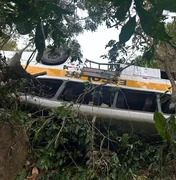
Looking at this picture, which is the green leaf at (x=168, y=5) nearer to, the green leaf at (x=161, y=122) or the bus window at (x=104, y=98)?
the green leaf at (x=161, y=122)

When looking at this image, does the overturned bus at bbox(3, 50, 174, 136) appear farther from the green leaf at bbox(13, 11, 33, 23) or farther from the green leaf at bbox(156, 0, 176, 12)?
the green leaf at bbox(156, 0, 176, 12)

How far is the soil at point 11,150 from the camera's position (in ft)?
10.8

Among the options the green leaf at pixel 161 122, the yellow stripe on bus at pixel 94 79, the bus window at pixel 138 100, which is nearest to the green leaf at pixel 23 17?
the green leaf at pixel 161 122

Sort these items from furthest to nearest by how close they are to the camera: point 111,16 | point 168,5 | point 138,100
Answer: point 138,100 → point 111,16 → point 168,5

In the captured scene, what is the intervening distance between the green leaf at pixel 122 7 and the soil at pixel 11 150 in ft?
7.91

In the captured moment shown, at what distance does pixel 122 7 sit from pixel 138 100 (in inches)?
164

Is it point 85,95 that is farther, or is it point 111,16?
point 85,95

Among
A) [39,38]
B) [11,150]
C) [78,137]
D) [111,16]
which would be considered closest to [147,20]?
[111,16]

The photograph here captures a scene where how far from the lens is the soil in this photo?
3.28 m

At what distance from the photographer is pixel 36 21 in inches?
59.4

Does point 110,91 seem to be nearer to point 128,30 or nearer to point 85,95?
point 85,95

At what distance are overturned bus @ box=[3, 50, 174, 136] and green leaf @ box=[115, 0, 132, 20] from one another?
3.32 meters

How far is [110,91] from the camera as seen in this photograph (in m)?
4.89

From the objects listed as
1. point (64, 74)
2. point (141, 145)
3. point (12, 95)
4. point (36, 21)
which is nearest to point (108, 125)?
point (141, 145)
